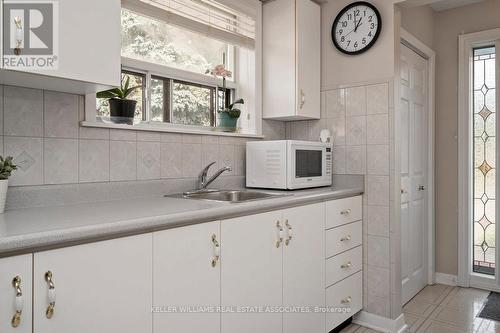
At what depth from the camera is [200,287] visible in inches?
58.7

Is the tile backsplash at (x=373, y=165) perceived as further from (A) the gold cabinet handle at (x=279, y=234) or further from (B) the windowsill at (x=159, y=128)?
(A) the gold cabinet handle at (x=279, y=234)

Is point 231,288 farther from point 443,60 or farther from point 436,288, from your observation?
point 443,60

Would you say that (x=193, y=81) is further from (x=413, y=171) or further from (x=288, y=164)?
(x=413, y=171)

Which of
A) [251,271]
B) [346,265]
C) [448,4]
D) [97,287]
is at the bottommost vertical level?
[346,265]

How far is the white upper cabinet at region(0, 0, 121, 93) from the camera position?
4.41 feet

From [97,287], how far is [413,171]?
2.71 m

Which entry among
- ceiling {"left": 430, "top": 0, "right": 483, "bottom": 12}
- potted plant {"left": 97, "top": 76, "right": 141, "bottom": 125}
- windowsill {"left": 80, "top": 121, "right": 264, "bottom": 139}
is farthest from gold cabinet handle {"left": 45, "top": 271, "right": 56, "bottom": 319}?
ceiling {"left": 430, "top": 0, "right": 483, "bottom": 12}

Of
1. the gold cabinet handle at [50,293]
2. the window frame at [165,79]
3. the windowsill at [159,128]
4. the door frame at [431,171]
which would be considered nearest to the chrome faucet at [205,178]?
the windowsill at [159,128]

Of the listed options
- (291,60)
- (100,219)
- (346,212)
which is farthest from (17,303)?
(291,60)

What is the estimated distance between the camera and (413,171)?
313 cm

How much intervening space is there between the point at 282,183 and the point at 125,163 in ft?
3.13

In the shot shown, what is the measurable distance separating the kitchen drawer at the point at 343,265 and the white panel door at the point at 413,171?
62 cm

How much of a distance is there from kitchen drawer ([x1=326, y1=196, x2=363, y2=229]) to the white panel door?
1.95ft

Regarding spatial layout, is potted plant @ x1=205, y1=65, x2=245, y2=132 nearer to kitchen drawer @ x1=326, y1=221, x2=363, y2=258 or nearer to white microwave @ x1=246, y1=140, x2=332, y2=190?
white microwave @ x1=246, y1=140, x2=332, y2=190
